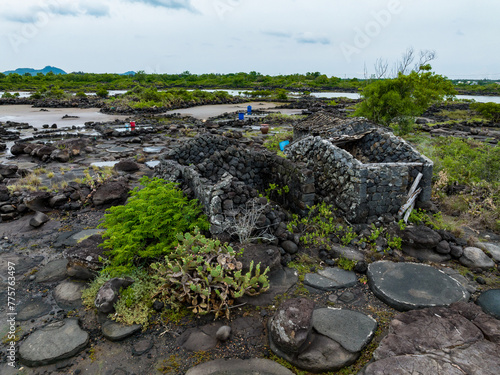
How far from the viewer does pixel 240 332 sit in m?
4.07

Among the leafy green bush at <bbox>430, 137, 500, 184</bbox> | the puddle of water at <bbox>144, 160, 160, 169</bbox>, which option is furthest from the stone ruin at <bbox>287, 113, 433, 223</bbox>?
the puddle of water at <bbox>144, 160, 160, 169</bbox>

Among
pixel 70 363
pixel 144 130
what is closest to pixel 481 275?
pixel 70 363

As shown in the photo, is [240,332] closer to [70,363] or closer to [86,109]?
[70,363]

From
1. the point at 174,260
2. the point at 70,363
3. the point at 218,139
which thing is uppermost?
the point at 218,139

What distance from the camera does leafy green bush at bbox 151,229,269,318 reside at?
4.28 meters

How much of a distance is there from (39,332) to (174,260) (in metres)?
1.94

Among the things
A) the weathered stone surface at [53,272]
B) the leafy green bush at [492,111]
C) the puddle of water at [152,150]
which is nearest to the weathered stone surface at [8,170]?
the puddle of water at [152,150]

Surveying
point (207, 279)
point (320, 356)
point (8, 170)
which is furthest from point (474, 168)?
point (8, 170)

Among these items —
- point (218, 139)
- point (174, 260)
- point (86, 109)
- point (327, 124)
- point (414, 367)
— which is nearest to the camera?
point (414, 367)

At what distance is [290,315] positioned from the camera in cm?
373

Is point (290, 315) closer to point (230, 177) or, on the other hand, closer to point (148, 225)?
point (148, 225)

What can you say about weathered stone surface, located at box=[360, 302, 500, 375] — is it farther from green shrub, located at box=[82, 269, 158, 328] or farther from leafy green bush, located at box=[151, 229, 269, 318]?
green shrub, located at box=[82, 269, 158, 328]

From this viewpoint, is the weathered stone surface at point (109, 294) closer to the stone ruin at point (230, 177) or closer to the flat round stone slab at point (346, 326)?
the stone ruin at point (230, 177)

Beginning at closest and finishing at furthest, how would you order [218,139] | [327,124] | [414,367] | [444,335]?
1. [414,367]
2. [444,335]
3. [218,139]
4. [327,124]
